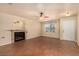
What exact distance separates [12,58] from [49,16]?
1.52 m

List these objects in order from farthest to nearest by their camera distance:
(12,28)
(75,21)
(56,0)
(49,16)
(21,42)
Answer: (12,28)
(21,42)
(75,21)
(49,16)
(56,0)

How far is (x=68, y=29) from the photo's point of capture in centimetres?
326

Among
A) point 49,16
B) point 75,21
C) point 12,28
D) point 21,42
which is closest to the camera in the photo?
point 49,16

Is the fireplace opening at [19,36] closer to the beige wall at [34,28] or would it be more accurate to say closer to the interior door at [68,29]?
the beige wall at [34,28]

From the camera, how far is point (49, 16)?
2.95 m

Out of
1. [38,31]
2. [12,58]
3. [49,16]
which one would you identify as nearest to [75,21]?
[49,16]

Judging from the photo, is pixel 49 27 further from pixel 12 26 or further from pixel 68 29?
pixel 12 26

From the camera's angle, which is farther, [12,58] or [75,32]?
[75,32]

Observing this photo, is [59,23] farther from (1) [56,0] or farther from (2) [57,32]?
(1) [56,0]

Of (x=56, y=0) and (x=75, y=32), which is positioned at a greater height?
(x=56, y=0)

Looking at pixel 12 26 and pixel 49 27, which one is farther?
pixel 12 26

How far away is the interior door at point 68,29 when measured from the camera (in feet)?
10.3

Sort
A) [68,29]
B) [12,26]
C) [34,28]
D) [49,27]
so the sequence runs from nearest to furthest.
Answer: [49,27], [68,29], [34,28], [12,26]

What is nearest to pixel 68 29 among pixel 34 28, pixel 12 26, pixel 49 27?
pixel 49 27
